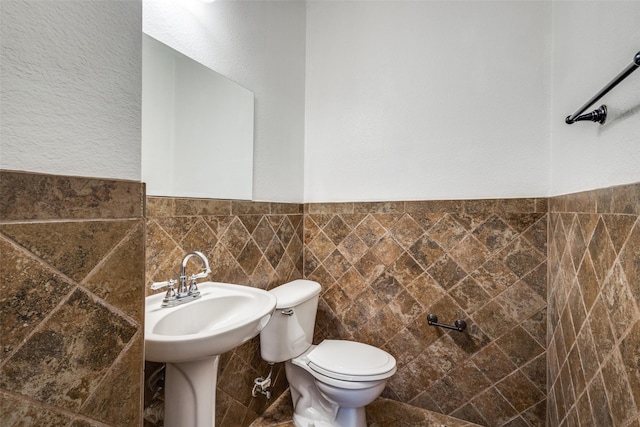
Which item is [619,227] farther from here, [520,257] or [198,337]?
[198,337]

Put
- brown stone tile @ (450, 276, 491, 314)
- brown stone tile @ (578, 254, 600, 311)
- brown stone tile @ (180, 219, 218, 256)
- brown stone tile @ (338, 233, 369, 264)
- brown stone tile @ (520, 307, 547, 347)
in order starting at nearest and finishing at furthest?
1. brown stone tile @ (578, 254, 600, 311)
2. brown stone tile @ (180, 219, 218, 256)
3. brown stone tile @ (520, 307, 547, 347)
4. brown stone tile @ (450, 276, 491, 314)
5. brown stone tile @ (338, 233, 369, 264)

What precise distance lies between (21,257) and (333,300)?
165 cm

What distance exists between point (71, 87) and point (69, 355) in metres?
0.49

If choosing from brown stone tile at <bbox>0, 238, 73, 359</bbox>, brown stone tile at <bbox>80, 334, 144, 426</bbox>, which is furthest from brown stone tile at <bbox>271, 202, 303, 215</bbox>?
brown stone tile at <bbox>0, 238, 73, 359</bbox>

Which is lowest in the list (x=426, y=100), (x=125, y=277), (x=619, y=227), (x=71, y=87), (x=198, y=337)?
(x=198, y=337)

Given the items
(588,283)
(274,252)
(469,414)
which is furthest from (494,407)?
(274,252)

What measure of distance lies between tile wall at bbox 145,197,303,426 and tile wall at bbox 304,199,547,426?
332 millimetres

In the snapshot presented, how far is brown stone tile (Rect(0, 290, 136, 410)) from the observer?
455mm

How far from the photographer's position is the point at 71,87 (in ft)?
1.70

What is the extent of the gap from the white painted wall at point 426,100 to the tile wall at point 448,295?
0.16 metres

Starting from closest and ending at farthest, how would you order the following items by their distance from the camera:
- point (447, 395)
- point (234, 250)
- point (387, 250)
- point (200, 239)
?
point (200, 239)
point (234, 250)
point (447, 395)
point (387, 250)

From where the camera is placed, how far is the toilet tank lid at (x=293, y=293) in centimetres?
144

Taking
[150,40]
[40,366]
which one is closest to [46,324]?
[40,366]

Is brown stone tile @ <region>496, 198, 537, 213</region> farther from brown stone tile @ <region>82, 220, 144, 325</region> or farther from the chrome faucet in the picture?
brown stone tile @ <region>82, 220, 144, 325</region>
